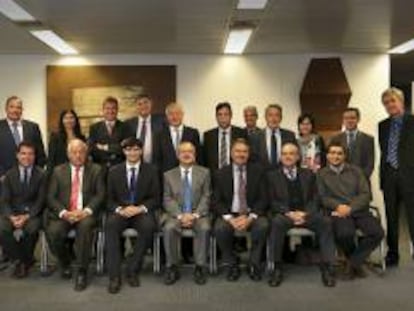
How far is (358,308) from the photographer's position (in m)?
4.76

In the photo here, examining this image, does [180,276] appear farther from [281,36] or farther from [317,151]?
[281,36]

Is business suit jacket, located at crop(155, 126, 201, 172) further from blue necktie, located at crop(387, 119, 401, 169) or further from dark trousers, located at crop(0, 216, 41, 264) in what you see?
blue necktie, located at crop(387, 119, 401, 169)

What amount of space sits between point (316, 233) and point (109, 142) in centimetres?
224

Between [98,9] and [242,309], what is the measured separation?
3.20 metres

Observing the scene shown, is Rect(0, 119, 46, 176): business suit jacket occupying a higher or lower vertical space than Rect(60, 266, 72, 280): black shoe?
higher

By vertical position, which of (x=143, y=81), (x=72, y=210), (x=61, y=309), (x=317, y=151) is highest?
(x=143, y=81)

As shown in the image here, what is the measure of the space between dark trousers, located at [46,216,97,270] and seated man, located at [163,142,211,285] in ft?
2.21

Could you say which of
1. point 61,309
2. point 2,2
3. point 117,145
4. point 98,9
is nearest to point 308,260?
point 117,145

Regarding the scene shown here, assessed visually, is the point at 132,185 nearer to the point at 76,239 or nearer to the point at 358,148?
the point at 76,239

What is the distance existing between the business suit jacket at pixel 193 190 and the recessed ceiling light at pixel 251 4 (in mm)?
1614

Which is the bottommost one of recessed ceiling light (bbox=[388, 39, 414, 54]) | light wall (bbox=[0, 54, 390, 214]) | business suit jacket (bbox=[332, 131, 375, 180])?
business suit jacket (bbox=[332, 131, 375, 180])

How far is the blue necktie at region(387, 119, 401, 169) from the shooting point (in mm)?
6035

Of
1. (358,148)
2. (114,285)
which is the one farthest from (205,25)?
(114,285)

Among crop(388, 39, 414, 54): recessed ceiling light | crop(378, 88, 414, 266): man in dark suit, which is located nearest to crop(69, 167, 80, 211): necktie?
crop(378, 88, 414, 266): man in dark suit
